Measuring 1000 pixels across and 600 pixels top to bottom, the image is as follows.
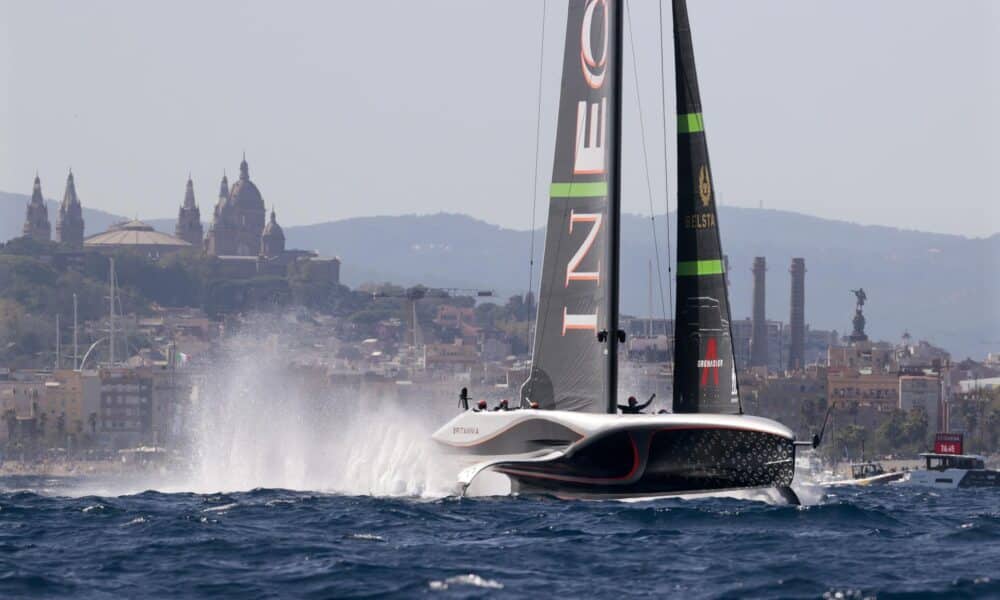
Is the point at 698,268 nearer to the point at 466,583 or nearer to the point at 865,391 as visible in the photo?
the point at 466,583

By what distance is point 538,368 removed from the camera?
29438mm

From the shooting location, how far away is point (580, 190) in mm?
29438

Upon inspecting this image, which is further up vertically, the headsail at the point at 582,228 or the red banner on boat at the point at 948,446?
the headsail at the point at 582,228

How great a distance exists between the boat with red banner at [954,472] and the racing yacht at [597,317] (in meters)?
60.6

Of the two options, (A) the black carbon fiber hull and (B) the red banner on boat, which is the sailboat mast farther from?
(B) the red banner on boat

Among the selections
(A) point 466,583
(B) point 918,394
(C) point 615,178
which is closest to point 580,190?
(C) point 615,178

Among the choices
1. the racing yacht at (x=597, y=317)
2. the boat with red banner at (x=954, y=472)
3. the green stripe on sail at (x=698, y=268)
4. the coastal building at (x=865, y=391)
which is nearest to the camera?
the racing yacht at (x=597, y=317)

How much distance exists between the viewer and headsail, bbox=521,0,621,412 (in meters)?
29.0

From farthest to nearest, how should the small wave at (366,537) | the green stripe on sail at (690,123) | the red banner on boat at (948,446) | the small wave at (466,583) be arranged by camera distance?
the red banner on boat at (948,446) < the green stripe on sail at (690,123) < the small wave at (366,537) < the small wave at (466,583)

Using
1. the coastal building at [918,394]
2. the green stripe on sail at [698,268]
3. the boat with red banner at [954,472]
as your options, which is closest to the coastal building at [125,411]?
the coastal building at [918,394]

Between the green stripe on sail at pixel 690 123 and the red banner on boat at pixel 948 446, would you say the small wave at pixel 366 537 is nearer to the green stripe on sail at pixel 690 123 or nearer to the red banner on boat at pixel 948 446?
the green stripe on sail at pixel 690 123

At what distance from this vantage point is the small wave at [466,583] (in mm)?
18516

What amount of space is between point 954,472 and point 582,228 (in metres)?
64.8

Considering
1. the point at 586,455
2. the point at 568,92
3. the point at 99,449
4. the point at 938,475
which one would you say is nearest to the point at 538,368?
the point at 586,455
